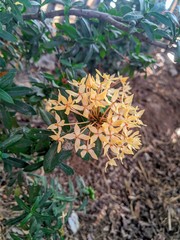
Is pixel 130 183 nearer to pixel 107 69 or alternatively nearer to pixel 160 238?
pixel 160 238

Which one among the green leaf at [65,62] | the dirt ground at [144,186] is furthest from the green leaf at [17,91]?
the dirt ground at [144,186]

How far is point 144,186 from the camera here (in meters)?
2.20

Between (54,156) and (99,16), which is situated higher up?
(99,16)

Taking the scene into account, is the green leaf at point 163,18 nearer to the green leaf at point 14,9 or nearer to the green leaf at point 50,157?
the green leaf at point 14,9

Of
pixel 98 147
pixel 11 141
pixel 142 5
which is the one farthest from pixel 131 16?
pixel 11 141

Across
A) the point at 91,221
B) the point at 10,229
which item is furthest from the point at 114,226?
the point at 10,229

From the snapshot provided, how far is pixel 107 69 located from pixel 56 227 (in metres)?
1.52

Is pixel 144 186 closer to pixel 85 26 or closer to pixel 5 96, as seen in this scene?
pixel 85 26

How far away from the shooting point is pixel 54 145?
1135 mm

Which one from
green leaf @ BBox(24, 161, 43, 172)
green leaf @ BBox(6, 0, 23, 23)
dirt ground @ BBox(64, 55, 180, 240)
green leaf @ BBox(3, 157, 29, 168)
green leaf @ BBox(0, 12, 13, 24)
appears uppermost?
green leaf @ BBox(6, 0, 23, 23)

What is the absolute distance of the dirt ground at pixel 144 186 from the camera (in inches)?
75.2

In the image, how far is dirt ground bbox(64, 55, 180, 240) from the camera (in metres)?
1.91

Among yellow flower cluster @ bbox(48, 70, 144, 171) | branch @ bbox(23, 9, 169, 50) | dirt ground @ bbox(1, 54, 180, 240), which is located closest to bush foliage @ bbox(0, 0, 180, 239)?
branch @ bbox(23, 9, 169, 50)

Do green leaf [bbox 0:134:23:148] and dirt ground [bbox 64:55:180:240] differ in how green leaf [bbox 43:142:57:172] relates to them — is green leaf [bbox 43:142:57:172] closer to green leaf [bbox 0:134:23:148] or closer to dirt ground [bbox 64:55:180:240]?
green leaf [bbox 0:134:23:148]
